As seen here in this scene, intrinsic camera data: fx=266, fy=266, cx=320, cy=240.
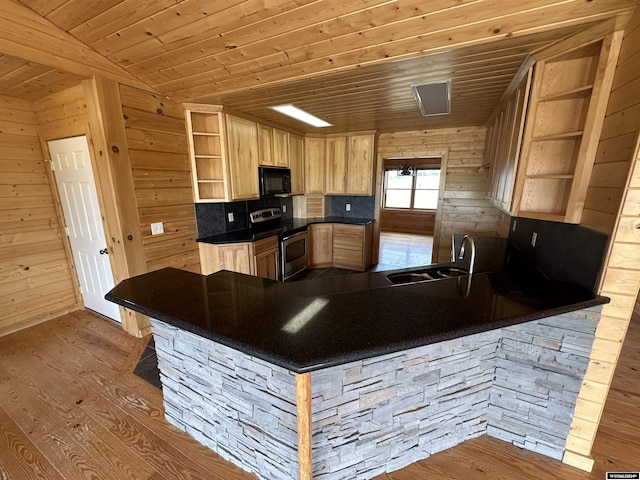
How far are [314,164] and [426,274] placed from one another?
330cm

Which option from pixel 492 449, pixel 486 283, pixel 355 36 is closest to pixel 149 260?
pixel 355 36

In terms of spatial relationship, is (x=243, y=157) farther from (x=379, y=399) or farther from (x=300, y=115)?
(x=379, y=399)

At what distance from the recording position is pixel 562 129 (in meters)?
1.66

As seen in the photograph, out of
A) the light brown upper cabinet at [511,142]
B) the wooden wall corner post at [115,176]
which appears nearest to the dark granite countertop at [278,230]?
the wooden wall corner post at [115,176]

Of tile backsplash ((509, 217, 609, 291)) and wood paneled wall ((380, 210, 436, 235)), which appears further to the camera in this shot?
wood paneled wall ((380, 210, 436, 235))

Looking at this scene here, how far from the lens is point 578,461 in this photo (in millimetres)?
1517

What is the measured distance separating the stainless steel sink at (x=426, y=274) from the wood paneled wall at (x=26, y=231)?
385 cm

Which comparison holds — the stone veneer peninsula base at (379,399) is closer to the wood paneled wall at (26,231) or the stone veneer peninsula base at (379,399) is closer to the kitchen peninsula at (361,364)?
the kitchen peninsula at (361,364)

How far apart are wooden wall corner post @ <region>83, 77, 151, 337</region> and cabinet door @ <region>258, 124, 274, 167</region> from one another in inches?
63.1

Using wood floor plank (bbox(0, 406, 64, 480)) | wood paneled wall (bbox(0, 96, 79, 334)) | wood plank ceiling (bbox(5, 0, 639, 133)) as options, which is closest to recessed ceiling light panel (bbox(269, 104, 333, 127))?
wood plank ceiling (bbox(5, 0, 639, 133))

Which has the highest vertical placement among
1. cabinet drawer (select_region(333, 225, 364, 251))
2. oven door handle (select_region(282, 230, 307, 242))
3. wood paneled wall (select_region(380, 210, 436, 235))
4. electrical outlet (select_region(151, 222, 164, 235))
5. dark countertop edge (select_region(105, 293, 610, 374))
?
electrical outlet (select_region(151, 222, 164, 235))

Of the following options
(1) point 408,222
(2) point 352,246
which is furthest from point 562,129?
(1) point 408,222

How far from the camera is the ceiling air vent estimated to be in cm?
234

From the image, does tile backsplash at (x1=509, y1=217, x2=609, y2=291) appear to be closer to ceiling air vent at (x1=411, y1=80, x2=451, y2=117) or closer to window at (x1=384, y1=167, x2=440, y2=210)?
ceiling air vent at (x1=411, y1=80, x2=451, y2=117)
